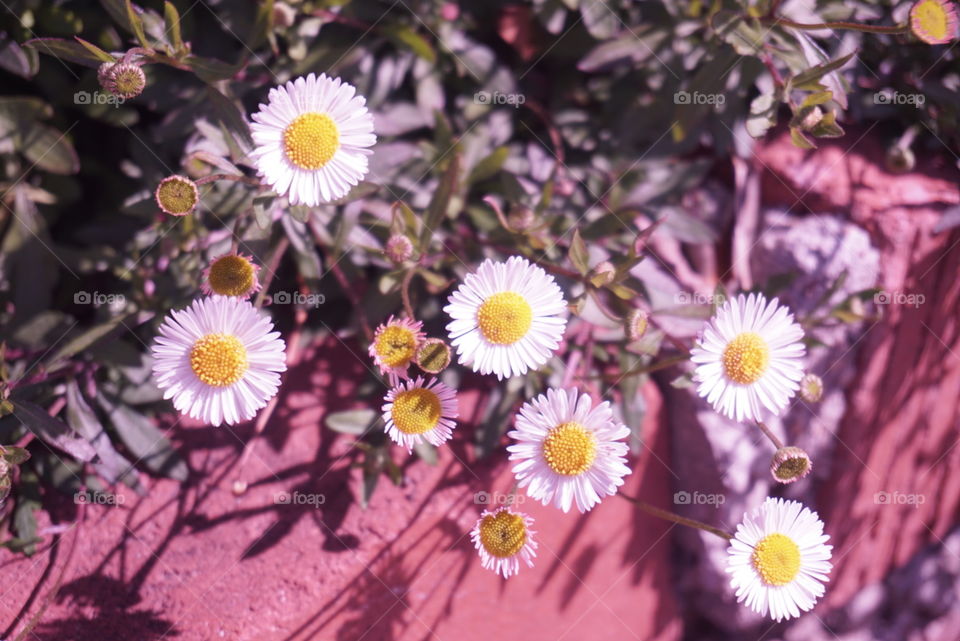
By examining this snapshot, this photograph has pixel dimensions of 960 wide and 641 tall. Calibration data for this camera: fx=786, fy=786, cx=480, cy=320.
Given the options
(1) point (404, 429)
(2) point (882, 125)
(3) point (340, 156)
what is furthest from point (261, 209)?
(2) point (882, 125)

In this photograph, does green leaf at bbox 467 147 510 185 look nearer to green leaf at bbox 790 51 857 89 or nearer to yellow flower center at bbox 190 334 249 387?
green leaf at bbox 790 51 857 89

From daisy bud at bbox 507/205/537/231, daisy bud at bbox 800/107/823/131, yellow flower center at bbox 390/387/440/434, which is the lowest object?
yellow flower center at bbox 390/387/440/434

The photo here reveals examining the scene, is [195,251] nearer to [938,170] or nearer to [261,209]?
[261,209]

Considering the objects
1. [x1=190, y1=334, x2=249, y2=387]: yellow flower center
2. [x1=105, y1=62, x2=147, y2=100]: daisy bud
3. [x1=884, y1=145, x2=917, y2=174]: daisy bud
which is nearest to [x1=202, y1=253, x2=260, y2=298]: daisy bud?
[x1=190, y1=334, x2=249, y2=387]: yellow flower center

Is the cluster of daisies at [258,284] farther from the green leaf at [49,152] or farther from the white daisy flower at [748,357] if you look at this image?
the white daisy flower at [748,357]

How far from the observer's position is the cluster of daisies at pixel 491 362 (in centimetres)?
193

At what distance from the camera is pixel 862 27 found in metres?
1.87

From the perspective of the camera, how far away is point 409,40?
2402 mm

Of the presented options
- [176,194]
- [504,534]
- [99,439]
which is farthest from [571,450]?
[99,439]

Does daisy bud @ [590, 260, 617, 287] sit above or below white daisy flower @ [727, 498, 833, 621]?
above

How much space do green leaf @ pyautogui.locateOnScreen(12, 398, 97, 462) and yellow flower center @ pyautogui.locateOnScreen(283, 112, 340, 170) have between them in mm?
948
